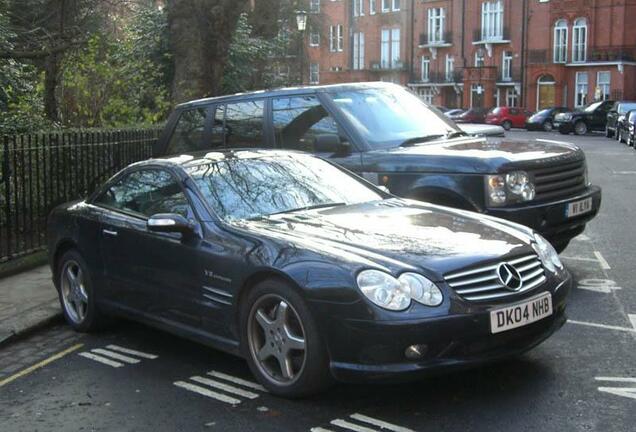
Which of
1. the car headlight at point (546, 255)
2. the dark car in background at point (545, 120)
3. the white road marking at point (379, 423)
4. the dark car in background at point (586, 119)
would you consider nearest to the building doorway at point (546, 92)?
the dark car in background at point (545, 120)

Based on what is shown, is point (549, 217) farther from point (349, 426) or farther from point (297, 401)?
point (349, 426)

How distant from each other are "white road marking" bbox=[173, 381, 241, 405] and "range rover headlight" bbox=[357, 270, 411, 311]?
1105 millimetres

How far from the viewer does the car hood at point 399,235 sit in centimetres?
481

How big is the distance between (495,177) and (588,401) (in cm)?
286

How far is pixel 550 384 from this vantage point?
5.10 meters

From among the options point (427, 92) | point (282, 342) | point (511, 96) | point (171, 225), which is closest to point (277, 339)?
point (282, 342)

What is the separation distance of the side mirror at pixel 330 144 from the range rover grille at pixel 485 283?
3.25m

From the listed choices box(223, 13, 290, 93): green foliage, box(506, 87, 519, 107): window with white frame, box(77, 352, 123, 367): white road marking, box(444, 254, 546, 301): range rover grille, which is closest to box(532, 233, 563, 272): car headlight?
box(444, 254, 546, 301): range rover grille

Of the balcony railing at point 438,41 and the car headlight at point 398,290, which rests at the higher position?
the balcony railing at point 438,41

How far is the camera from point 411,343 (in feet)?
14.9

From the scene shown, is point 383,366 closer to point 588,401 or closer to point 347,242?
point 347,242

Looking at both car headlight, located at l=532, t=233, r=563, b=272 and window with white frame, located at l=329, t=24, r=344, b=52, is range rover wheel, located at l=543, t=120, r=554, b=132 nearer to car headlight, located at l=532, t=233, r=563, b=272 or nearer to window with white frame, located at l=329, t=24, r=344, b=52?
window with white frame, located at l=329, t=24, r=344, b=52

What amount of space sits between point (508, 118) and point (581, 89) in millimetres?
8864

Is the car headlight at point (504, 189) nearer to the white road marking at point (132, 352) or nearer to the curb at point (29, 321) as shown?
the white road marking at point (132, 352)
